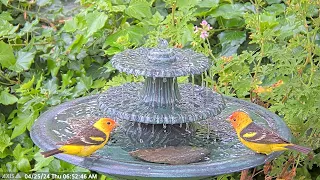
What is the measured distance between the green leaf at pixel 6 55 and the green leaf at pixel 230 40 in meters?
1.32

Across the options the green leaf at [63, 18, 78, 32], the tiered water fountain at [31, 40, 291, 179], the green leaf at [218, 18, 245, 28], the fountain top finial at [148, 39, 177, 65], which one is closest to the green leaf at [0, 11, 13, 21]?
the green leaf at [63, 18, 78, 32]

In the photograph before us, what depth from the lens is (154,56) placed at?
7.75 feet

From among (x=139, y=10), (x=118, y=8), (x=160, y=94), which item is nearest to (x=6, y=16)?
(x=118, y=8)

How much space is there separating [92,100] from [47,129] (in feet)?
1.40

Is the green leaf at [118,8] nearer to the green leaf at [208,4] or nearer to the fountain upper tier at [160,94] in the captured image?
the green leaf at [208,4]

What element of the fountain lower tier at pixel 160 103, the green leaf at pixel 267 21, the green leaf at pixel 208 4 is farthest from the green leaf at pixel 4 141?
the green leaf at pixel 267 21

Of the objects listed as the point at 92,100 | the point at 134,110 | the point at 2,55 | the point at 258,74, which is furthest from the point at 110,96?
the point at 2,55

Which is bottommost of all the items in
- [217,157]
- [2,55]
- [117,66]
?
[2,55]

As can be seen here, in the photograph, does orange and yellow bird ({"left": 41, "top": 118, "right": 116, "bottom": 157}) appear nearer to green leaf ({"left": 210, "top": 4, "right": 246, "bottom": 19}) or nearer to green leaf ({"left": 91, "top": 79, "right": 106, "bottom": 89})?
green leaf ({"left": 91, "top": 79, "right": 106, "bottom": 89})

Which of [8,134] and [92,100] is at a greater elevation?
[92,100]

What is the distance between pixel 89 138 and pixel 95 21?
1.49m

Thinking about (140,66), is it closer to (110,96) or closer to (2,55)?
(110,96)

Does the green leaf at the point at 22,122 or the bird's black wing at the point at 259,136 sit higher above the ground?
the bird's black wing at the point at 259,136

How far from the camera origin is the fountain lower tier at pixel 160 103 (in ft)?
7.48
